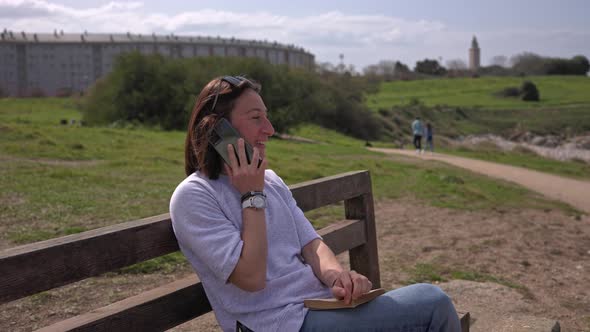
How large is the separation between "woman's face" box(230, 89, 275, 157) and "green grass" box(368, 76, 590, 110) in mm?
78931

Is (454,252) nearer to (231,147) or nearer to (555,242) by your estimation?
(555,242)

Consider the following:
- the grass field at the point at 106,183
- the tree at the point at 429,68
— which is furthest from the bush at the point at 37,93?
the tree at the point at 429,68

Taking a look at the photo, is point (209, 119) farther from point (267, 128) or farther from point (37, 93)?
point (37, 93)

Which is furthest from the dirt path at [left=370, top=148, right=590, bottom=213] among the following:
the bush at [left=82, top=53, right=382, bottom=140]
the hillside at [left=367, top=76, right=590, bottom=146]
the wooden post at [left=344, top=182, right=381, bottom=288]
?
the hillside at [left=367, top=76, right=590, bottom=146]

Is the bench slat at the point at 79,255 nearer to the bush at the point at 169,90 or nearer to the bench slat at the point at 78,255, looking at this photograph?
the bench slat at the point at 78,255

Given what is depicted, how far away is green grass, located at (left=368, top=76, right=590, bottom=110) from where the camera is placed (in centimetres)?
8931

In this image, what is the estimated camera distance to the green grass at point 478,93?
89312 millimetres

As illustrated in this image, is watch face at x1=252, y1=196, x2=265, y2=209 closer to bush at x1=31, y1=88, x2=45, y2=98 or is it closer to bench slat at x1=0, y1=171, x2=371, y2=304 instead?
bench slat at x1=0, y1=171, x2=371, y2=304

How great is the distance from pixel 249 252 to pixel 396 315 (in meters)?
0.63

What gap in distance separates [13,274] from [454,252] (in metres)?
6.61

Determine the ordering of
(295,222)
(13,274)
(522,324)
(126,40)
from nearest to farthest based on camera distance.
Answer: (13,274)
(295,222)
(522,324)
(126,40)

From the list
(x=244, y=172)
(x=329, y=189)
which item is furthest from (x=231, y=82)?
(x=329, y=189)

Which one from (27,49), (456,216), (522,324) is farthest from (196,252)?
(27,49)

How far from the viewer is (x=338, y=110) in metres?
57.2
